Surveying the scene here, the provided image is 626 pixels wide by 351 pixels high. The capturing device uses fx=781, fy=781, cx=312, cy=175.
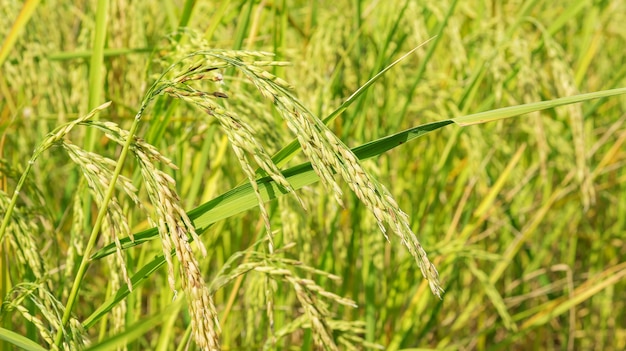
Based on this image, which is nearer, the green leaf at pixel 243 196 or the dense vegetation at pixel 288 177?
the dense vegetation at pixel 288 177

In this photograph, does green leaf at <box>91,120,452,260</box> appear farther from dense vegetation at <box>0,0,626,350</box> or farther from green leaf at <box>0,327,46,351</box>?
green leaf at <box>0,327,46,351</box>

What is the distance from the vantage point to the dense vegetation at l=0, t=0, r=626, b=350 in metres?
0.81

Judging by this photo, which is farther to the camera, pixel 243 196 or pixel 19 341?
pixel 243 196

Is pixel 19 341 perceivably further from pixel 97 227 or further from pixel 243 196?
pixel 243 196

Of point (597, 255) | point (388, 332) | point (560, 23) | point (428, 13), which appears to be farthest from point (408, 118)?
point (597, 255)

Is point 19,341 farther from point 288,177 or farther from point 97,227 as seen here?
point 288,177

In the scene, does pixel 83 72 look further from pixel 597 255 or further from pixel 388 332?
pixel 597 255

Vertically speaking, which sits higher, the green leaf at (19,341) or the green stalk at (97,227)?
the green stalk at (97,227)

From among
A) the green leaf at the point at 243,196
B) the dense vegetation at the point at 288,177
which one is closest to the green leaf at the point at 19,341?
the dense vegetation at the point at 288,177

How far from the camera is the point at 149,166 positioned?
0.77 meters

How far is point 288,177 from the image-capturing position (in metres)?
0.94

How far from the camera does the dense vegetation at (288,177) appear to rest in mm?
807

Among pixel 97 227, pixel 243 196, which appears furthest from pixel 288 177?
pixel 97 227

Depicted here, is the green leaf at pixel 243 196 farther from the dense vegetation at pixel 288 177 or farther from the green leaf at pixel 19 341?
the green leaf at pixel 19 341
